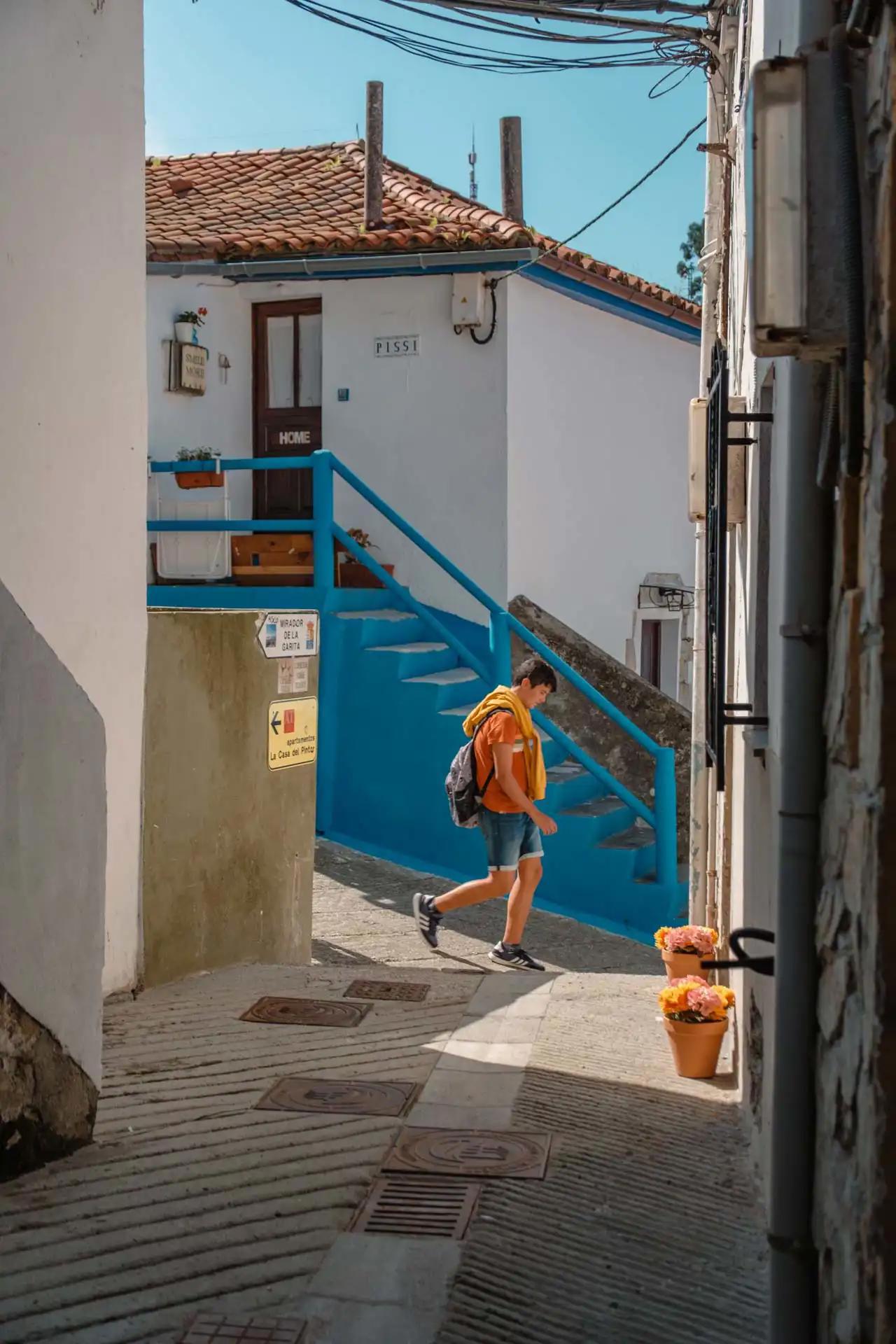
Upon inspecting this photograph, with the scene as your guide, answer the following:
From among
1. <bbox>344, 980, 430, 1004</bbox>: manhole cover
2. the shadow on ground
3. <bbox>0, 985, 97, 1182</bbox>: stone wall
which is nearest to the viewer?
<bbox>0, 985, 97, 1182</bbox>: stone wall

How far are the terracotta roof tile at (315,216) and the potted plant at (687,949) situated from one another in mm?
7978

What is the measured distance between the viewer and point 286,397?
14148 mm

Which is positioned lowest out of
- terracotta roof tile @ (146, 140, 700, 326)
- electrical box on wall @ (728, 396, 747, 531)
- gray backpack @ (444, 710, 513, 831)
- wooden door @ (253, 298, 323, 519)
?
gray backpack @ (444, 710, 513, 831)

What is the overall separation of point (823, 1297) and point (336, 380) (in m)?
11.8

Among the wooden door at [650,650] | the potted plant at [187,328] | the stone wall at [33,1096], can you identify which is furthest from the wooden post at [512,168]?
the stone wall at [33,1096]

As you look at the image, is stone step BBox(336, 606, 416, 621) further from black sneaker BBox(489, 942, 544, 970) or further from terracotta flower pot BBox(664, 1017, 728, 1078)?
terracotta flower pot BBox(664, 1017, 728, 1078)

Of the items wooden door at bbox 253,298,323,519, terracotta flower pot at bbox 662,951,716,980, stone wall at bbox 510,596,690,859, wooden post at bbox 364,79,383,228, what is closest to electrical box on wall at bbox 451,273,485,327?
wooden post at bbox 364,79,383,228

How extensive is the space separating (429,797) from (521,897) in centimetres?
327

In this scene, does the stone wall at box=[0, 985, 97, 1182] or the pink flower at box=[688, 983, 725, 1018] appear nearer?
the stone wall at box=[0, 985, 97, 1182]

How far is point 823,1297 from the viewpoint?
2770 mm

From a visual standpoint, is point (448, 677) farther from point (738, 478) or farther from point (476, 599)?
point (738, 478)

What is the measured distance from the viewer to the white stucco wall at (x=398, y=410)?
13047mm

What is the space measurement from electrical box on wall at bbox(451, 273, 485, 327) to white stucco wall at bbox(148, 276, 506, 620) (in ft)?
0.62

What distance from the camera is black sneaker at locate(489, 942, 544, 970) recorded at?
813 cm
